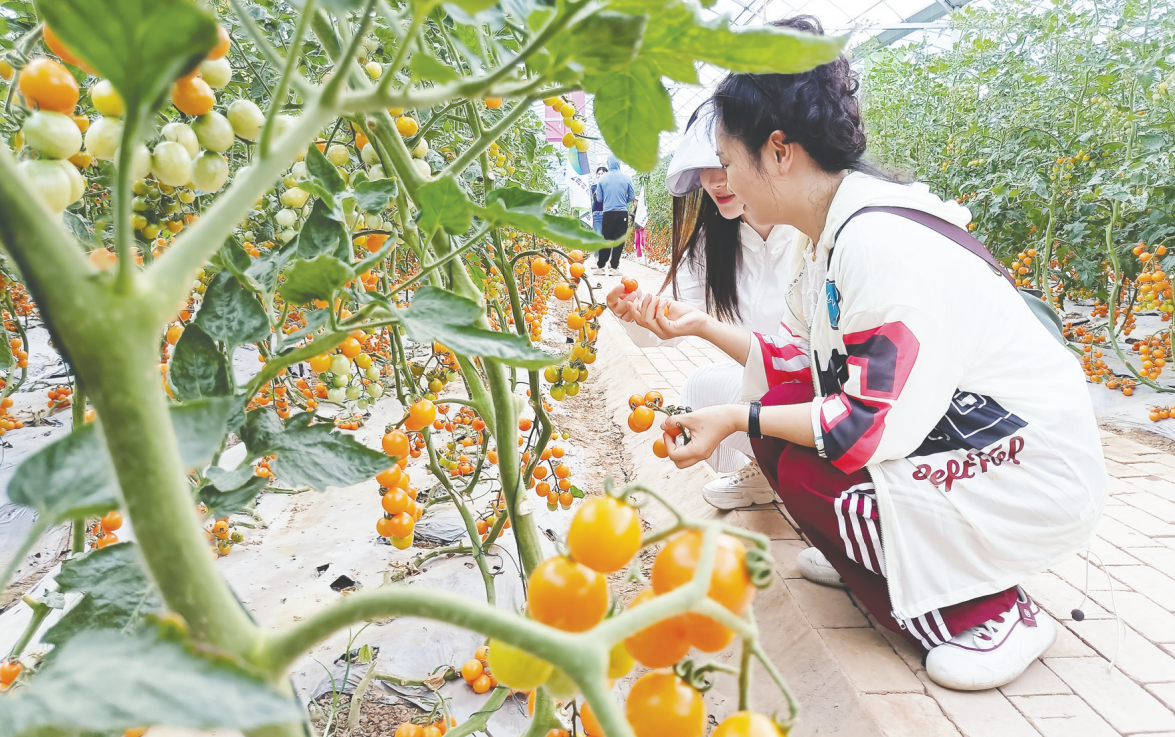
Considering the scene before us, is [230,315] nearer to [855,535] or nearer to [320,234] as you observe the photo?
[320,234]

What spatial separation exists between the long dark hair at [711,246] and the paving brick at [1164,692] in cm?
157

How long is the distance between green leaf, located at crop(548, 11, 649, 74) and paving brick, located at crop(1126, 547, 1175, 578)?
2.47m

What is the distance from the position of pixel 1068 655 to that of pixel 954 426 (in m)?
0.67

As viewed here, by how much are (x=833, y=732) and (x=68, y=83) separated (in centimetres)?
161

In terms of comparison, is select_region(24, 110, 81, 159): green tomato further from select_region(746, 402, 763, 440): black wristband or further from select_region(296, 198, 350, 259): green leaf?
select_region(746, 402, 763, 440): black wristband

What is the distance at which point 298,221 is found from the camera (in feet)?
3.18

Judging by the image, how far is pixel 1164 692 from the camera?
58.2 inches

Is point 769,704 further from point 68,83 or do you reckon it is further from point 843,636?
point 68,83

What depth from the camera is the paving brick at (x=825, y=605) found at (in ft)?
5.74

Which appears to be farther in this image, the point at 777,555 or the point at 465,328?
the point at 777,555

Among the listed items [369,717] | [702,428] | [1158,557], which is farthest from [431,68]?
[1158,557]

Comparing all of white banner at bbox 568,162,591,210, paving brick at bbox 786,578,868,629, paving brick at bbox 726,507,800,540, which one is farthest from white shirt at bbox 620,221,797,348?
paving brick at bbox 786,578,868,629

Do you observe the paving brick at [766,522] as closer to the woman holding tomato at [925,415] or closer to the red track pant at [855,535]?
the red track pant at [855,535]

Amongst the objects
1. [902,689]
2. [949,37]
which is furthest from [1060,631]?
[949,37]
